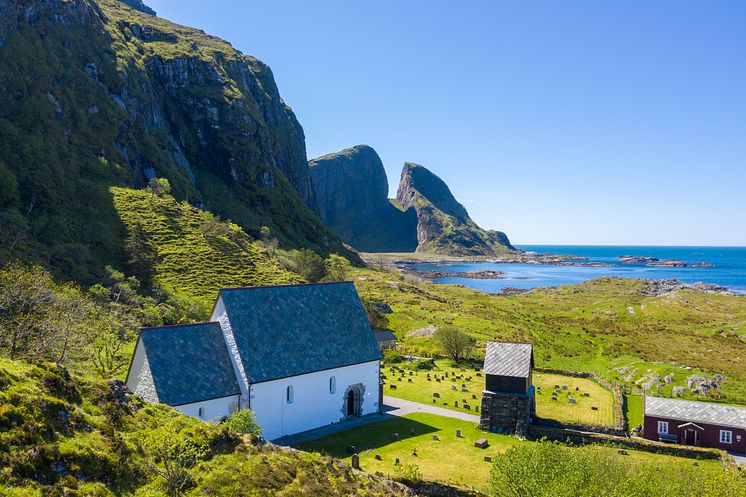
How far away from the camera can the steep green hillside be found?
79.4m

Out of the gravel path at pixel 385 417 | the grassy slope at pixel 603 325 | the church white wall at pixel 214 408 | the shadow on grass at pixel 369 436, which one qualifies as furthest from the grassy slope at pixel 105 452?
the grassy slope at pixel 603 325

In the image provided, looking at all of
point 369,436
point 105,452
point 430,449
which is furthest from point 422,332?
point 105,452

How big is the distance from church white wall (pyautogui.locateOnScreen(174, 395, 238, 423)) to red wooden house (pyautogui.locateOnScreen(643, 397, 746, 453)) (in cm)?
3514

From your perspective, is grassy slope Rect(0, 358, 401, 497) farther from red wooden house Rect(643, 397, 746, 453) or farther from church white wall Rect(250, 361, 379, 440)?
red wooden house Rect(643, 397, 746, 453)

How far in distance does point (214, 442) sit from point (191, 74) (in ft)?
601

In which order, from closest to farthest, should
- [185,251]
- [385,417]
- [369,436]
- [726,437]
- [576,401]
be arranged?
1. [369,436]
2. [726,437]
3. [385,417]
4. [576,401]
5. [185,251]

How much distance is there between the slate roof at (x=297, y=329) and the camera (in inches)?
1531

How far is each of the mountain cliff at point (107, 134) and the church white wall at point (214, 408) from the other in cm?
4133

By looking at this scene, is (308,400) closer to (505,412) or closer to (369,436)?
(369,436)

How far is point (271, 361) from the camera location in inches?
1528

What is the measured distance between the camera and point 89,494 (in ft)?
48.3

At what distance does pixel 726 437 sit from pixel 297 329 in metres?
36.9

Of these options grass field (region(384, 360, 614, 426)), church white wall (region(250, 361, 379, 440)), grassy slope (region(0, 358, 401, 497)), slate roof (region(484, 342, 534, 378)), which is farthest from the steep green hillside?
grassy slope (region(0, 358, 401, 497))

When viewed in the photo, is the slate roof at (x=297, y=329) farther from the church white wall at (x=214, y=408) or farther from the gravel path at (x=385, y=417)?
the gravel path at (x=385, y=417)
